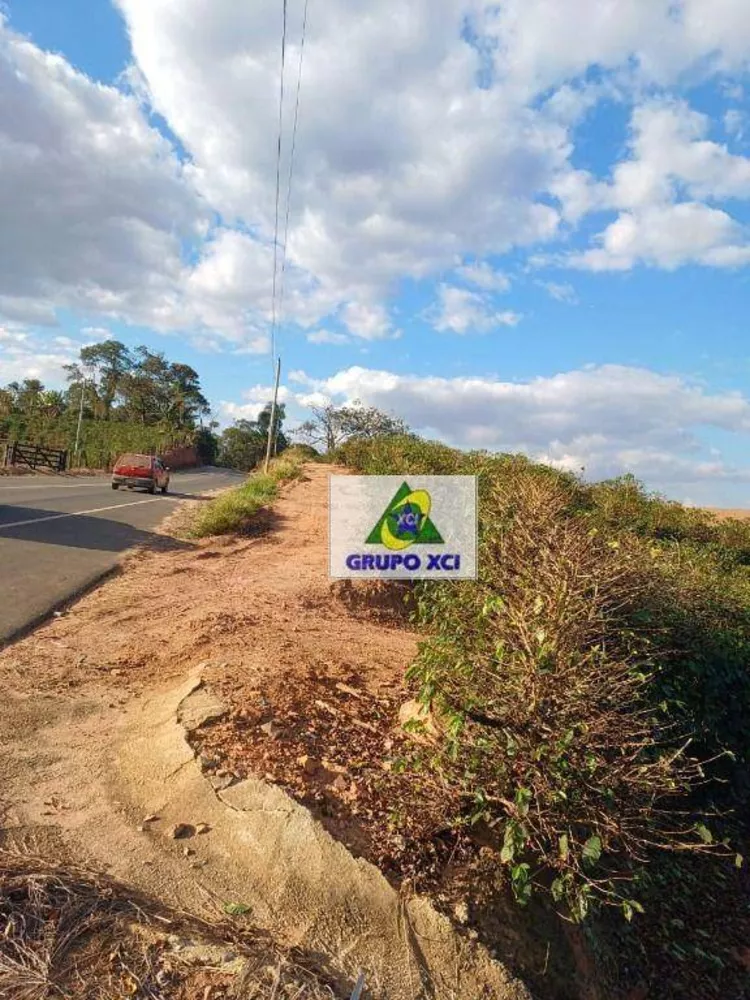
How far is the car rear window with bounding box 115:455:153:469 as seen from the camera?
77.7 feet

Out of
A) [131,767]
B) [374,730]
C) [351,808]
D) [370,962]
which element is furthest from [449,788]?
[131,767]

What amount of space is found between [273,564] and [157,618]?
2.83 metres

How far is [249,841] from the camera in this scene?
2.91 metres

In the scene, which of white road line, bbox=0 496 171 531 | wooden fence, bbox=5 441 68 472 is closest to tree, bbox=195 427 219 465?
wooden fence, bbox=5 441 68 472

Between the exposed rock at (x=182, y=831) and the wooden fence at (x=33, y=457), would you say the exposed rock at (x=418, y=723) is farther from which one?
the wooden fence at (x=33, y=457)

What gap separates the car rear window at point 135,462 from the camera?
2369 centimetres

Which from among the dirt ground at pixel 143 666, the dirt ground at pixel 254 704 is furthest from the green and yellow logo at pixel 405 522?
the dirt ground at pixel 143 666

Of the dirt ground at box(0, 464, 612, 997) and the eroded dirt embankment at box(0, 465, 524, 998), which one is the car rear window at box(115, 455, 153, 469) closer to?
the dirt ground at box(0, 464, 612, 997)

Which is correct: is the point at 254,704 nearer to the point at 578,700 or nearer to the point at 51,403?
the point at 578,700

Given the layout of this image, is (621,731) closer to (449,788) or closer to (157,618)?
(449,788)

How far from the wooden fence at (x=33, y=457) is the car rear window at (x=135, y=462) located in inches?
314

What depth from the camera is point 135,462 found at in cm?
2391

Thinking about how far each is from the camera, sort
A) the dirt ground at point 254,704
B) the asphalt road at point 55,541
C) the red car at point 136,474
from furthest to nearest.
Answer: the red car at point 136,474
the asphalt road at point 55,541
the dirt ground at point 254,704

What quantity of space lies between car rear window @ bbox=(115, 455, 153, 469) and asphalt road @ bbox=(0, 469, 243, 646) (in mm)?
4598
